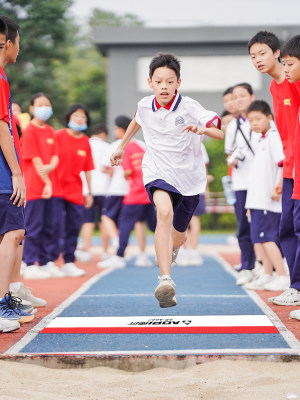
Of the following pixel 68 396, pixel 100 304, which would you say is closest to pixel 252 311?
pixel 100 304

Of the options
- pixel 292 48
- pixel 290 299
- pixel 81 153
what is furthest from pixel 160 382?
pixel 81 153

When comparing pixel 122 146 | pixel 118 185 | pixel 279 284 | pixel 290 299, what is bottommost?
pixel 279 284

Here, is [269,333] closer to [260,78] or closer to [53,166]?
[53,166]

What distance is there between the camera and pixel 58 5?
1005 inches

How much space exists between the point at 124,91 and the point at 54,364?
26.9 metres

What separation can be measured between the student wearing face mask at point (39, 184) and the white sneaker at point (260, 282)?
2959mm

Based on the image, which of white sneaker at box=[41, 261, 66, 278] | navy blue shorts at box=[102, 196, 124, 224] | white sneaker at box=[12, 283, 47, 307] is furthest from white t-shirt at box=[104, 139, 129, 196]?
white sneaker at box=[12, 283, 47, 307]

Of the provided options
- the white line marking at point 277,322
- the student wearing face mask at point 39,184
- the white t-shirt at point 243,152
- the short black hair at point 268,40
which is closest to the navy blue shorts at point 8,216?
the white line marking at point 277,322

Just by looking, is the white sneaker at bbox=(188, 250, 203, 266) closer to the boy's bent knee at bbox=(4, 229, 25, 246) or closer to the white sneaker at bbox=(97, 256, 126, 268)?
the white sneaker at bbox=(97, 256, 126, 268)

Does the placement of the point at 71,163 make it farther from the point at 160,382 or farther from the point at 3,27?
the point at 160,382

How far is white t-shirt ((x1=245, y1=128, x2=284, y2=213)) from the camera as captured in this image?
7980 millimetres

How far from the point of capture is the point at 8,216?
5.64 meters

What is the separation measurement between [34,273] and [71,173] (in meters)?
1.63

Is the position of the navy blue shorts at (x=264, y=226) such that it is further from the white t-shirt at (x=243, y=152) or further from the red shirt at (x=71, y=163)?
the red shirt at (x=71, y=163)
